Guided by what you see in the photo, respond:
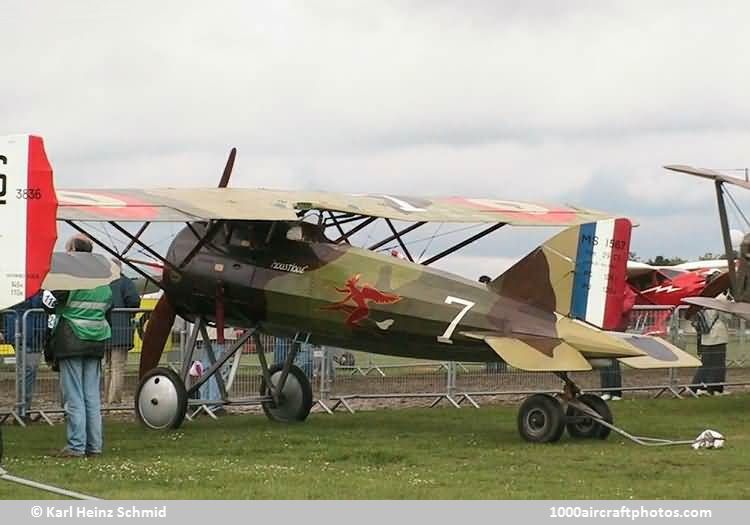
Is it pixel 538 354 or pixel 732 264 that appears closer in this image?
pixel 538 354

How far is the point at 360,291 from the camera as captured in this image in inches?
584

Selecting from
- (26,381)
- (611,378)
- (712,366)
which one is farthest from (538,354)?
(712,366)

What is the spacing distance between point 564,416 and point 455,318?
4.86 feet

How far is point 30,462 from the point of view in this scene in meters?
12.0

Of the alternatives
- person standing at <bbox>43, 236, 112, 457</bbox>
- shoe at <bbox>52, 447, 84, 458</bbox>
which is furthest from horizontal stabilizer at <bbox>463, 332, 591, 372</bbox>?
shoe at <bbox>52, 447, 84, 458</bbox>

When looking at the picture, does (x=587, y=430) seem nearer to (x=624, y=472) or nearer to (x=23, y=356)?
(x=624, y=472)

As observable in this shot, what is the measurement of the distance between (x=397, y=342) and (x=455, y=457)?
7.48ft

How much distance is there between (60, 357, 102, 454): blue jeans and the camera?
12.3 m

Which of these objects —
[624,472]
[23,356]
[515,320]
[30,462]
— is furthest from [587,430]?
[23,356]

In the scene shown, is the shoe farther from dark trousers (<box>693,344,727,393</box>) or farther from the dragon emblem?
dark trousers (<box>693,344,727,393</box>)

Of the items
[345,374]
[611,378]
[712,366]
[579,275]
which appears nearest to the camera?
[579,275]

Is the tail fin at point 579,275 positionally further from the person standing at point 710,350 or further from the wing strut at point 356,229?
the person standing at point 710,350

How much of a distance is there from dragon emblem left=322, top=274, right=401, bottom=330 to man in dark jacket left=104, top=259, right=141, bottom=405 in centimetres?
332

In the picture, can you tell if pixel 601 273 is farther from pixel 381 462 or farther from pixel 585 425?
pixel 381 462
